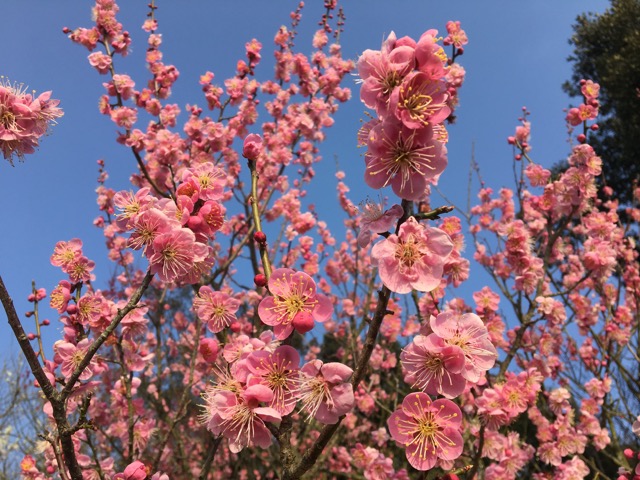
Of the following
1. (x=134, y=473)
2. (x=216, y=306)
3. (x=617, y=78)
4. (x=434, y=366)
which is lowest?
(x=134, y=473)

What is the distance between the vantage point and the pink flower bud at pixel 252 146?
1.60m

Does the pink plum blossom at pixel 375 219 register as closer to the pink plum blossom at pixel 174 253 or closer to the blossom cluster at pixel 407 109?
the blossom cluster at pixel 407 109

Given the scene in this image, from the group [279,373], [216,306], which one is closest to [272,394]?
[279,373]

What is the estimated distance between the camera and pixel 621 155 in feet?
29.2

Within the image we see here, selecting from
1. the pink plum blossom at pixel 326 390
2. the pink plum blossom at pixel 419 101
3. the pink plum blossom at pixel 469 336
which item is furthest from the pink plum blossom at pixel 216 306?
the pink plum blossom at pixel 419 101

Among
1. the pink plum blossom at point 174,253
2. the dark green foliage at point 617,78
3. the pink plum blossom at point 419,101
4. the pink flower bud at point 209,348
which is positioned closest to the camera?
the pink plum blossom at point 419,101

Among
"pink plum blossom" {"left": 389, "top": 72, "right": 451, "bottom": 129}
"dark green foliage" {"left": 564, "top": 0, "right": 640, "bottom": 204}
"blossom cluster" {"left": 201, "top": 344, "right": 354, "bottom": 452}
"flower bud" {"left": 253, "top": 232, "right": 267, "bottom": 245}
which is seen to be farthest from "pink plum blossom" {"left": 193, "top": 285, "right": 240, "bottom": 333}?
"dark green foliage" {"left": 564, "top": 0, "right": 640, "bottom": 204}

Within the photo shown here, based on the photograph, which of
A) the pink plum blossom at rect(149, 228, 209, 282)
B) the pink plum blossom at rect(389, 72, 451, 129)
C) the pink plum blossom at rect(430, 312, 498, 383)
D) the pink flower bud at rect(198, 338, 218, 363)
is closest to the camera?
the pink plum blossom at rect(389, 72, 451, 129)

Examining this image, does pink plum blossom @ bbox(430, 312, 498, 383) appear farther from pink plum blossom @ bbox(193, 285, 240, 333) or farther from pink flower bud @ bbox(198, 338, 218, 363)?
pink flower bud @ bbox(198, 338, 218, 363)

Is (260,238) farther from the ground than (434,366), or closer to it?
farther from the ground

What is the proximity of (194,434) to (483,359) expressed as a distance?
7611 mm

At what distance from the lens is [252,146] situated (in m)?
1.60

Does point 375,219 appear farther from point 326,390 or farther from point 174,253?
point 174,253

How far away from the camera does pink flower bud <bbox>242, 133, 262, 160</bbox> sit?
1601 mm
